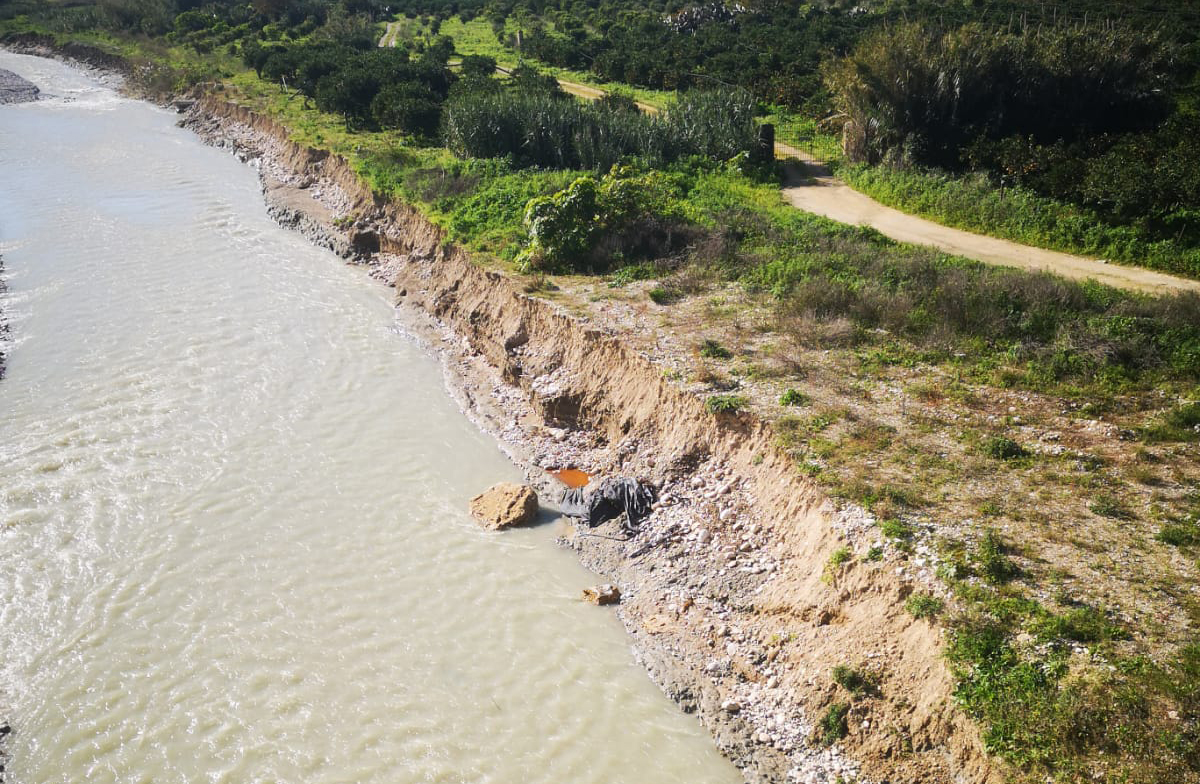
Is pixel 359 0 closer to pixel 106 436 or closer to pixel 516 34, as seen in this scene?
pixel 516 34

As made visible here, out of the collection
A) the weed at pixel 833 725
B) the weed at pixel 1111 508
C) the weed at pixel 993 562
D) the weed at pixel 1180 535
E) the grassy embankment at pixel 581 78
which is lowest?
the weed at pixel 833 725

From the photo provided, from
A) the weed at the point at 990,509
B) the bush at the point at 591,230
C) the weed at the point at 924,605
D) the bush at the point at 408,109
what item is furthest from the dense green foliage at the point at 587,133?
the weed at the point at 924,605

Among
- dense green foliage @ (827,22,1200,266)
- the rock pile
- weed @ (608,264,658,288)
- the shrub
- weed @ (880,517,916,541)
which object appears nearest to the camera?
weed @ (880,517,916,541)

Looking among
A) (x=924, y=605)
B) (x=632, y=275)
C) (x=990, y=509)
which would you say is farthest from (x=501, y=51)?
(x=924, y=605)

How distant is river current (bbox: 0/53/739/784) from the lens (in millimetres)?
11359

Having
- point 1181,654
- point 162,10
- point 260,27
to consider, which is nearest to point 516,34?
point 260,27

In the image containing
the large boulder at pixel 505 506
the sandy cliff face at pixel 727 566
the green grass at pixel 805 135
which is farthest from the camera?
the green grass at pixel 805 135

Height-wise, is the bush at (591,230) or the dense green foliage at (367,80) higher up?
the dense green foliage at (367,80)

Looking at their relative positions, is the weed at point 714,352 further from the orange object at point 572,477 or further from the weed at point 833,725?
the weed at point 833,725

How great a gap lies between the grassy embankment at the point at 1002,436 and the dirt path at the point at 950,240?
6.64ft

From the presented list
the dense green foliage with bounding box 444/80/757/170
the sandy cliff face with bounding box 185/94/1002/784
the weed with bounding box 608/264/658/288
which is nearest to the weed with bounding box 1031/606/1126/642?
the sandy cliff face with bounding box 185/94/1002/784

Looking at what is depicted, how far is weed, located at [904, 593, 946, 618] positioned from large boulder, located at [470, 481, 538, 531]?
740cm

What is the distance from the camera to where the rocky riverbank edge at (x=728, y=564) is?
10391 mm

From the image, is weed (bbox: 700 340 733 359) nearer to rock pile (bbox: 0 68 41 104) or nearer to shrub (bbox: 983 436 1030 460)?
shrub (bbox: 983 436 1030 460)
